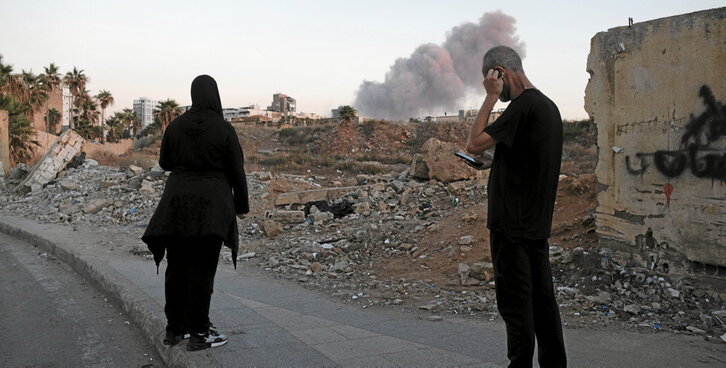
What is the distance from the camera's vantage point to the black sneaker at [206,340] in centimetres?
361

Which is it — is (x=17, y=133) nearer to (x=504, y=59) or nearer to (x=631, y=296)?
(x=631, y=296)

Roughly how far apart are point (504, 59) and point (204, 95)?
1928mm

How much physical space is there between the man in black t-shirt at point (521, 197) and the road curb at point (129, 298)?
6.04 ft

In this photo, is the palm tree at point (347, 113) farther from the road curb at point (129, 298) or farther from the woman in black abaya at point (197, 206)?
the woman in black abaya at point (197, 206)

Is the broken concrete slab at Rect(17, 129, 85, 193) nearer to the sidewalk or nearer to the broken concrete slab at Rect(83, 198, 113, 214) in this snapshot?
the broken concrete slab at Rect(83, 198, 113, 214)

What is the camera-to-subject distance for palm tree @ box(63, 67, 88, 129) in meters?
49.9

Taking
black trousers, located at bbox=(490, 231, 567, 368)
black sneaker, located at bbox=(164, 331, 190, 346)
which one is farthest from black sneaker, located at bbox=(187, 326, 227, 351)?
black trousers, located at bbox=(490, 231, 567, 368)

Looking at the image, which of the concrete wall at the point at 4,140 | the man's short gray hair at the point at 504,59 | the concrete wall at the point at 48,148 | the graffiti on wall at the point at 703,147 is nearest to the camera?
the man's short gray hair at the point at 504,59

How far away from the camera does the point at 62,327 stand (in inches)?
195

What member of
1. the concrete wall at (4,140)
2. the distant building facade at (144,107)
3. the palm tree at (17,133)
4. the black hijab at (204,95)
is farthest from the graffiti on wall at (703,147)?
the distant building facade at (144,107)

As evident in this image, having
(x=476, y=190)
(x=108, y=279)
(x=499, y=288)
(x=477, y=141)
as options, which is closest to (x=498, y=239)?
(x=499, y=288)

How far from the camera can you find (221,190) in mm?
3598

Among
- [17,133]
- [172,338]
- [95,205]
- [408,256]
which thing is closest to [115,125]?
[17,133]

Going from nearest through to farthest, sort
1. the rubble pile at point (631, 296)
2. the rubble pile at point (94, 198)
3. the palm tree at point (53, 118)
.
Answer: the rubble pile at point (631, 296) < the rubble pile at point (94, 198) < the palm tree at point (53, 118)
